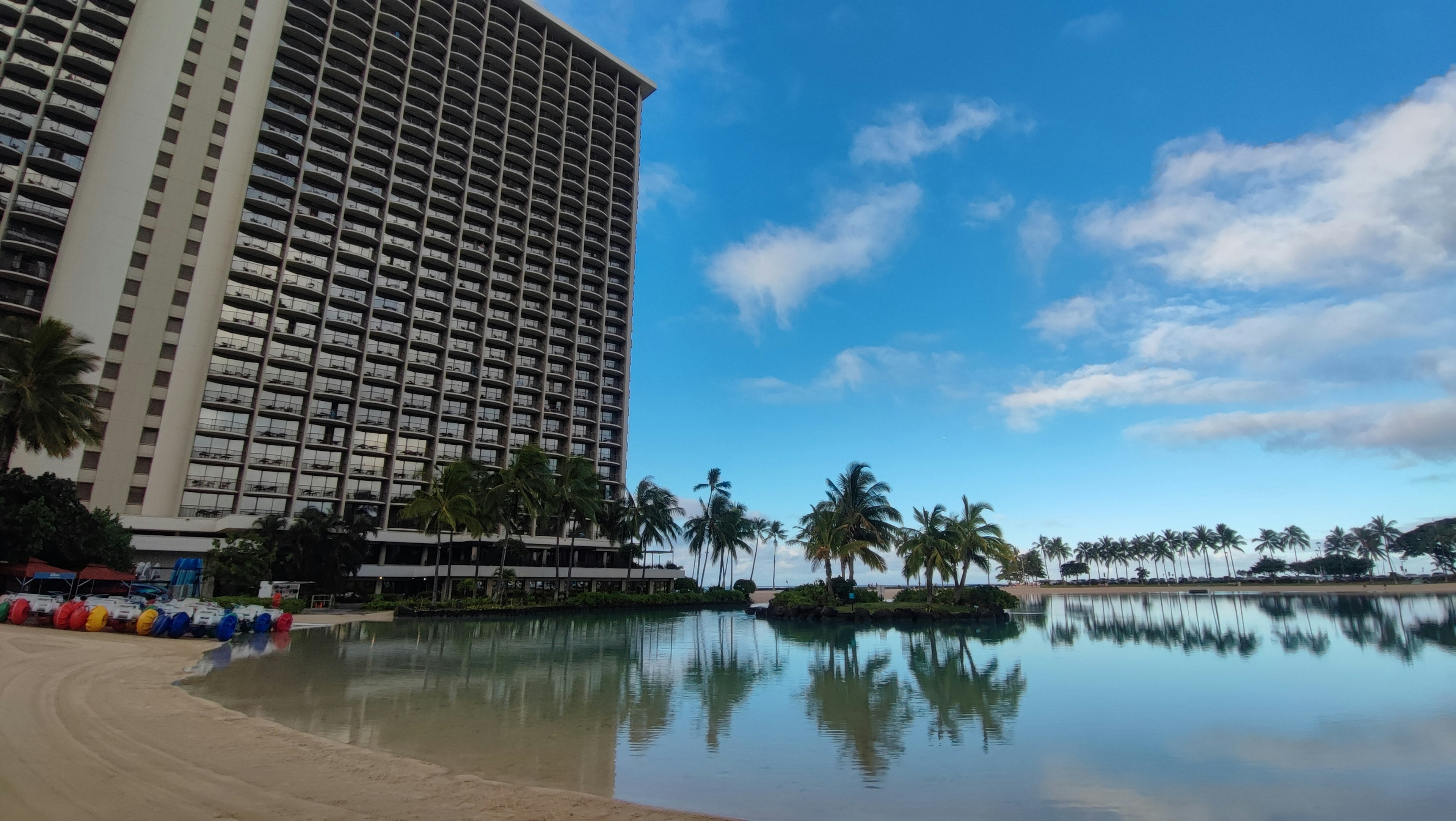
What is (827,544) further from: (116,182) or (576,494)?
(116,182)

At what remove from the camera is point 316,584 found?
1997 inches

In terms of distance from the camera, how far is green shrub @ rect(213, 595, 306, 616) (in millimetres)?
39750

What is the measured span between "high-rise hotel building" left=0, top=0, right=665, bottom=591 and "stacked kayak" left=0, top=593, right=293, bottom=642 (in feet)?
98.7

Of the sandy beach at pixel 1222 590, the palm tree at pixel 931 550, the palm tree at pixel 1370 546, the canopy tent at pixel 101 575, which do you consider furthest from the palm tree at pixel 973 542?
the palm tree at pixel 1370 546

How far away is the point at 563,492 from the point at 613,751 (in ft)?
156

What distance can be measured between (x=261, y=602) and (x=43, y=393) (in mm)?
15941

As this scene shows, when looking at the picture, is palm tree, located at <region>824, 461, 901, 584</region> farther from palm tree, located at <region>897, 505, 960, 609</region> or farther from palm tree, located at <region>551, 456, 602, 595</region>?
palm tree, located at <region>551, 456, 602, 595</region>

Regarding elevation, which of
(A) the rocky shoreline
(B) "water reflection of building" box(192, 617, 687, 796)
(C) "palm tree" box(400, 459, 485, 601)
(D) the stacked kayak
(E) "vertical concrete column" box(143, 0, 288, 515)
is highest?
(E) "vertical concrete column" box(143, 0, 288, 515)

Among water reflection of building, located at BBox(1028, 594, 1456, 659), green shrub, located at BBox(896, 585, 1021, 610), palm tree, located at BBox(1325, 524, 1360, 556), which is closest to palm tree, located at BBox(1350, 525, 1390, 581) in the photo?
palm tree, located at BBox(1325, 524, 1360, 556)

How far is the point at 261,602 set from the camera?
135 feet

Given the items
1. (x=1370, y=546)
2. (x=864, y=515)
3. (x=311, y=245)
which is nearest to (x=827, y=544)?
(x=864, y=515)

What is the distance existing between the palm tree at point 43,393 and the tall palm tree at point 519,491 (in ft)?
78.9

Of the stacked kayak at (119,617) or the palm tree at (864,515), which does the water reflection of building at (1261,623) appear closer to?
the palm tree at (864,515)

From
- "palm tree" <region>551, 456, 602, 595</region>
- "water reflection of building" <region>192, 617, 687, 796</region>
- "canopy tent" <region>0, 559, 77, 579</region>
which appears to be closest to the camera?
"water reflection of building" <region>192, 617, 687, 796</region>
